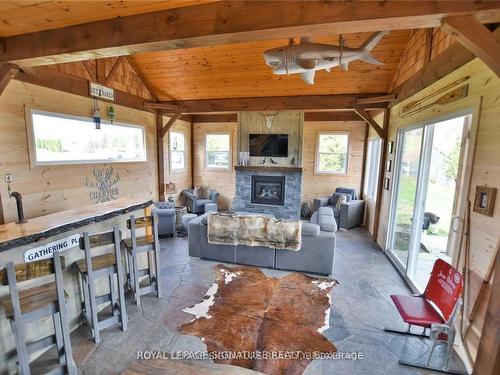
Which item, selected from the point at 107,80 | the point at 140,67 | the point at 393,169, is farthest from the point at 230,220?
the point at 140,67

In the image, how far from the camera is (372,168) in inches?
252

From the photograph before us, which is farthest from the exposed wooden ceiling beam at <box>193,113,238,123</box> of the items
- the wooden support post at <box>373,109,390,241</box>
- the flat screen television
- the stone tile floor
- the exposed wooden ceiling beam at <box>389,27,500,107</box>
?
the stone tile floor

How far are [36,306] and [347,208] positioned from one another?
18.6 feet

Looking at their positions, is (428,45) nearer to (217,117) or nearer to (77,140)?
(77,140)

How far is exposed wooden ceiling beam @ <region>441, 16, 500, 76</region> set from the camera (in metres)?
1.62

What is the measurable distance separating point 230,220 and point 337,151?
15.1 ft

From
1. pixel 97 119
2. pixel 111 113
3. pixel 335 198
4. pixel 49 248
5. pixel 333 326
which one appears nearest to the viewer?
pixel 49 248

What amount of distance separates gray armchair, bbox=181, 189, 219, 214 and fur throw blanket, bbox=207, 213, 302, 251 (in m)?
3.36

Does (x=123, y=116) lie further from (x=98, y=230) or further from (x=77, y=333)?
(x=77, y=333)

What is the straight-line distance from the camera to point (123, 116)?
17.0ft

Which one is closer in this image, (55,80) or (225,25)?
(225,25)

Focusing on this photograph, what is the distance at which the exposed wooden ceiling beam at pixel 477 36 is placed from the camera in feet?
5.31

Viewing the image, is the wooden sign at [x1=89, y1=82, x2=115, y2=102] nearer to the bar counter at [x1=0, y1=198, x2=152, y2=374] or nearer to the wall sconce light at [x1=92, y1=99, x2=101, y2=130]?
the wall sconce light at [x1=92, y1=99, x2=101, y2=130]

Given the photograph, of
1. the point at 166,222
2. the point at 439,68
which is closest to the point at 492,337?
the point at 439,68
